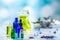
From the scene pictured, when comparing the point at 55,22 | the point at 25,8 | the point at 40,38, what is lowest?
the point at 40,38

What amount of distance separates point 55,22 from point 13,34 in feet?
1.76

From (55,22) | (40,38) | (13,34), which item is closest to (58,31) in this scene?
(55,22)

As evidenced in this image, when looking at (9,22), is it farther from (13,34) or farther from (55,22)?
(55,22)

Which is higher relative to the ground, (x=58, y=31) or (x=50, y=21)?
(x=50, y=21)

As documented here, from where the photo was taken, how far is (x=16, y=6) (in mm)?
1777

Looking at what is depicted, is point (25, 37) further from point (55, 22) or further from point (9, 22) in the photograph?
point (55, 22)

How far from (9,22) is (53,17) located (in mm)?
545

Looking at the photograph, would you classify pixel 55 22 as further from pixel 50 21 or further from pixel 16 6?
pixel 16 6

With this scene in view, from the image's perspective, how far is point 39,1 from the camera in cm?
178

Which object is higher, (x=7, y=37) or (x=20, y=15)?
(x=20, y=15)

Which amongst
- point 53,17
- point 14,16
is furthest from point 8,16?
point 53,17

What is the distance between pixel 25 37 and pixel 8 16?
33 cm

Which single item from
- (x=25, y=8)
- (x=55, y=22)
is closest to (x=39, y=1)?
(x=25, y=8)

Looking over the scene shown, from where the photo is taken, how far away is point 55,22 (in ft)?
5.80
